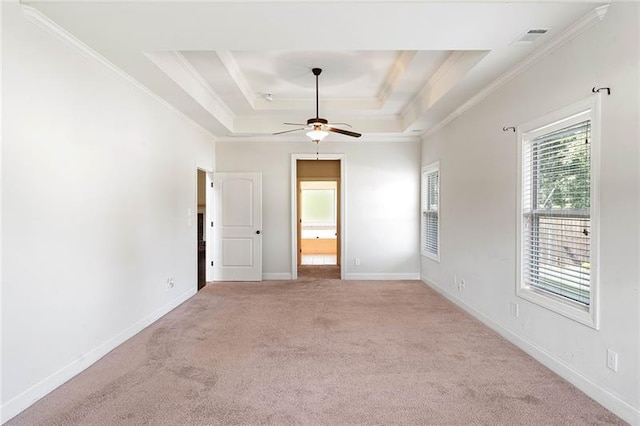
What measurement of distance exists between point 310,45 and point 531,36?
5.52 feet

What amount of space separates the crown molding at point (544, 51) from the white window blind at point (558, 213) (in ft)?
2.11

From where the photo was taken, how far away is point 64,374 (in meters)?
2.51

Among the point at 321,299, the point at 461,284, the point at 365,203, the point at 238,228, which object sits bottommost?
the point at 321,299

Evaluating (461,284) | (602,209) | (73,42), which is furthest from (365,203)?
(73,42)

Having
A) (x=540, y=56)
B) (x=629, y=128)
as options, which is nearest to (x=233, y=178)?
(x=540, y=56)

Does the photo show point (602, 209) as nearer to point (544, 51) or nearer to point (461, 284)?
point (544, 51)

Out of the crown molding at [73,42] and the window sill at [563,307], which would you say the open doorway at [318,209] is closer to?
the crown molding at [73,42]

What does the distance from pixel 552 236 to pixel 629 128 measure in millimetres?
1044

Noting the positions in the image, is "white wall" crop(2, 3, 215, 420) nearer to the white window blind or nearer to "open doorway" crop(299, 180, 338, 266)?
the white window blind

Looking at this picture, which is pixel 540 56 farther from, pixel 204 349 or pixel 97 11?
pixel 204 349

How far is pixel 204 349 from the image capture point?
3.11 m

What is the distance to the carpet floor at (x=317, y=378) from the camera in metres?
2.13

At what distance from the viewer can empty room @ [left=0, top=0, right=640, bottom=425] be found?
2131 mm

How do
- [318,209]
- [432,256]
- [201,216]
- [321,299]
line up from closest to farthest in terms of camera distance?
[321,299] → [432,256] → [201,216] → [318,209]
